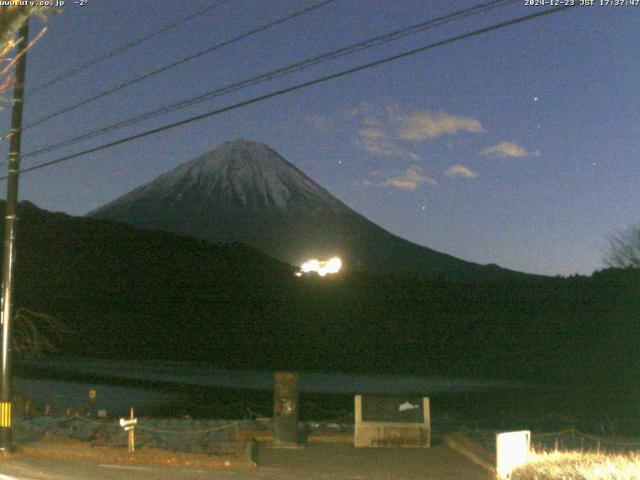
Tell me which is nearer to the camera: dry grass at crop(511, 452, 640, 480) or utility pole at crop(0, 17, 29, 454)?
dry grass at crop(511, 452, 640, 480)

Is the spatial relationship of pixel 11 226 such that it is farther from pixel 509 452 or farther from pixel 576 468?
pixel 576 468

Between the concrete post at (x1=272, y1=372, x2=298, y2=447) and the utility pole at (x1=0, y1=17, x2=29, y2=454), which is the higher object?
the utility pole at (x1=0, y1=17, x2=29, y2=454)

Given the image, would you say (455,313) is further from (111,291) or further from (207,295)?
(111,291)

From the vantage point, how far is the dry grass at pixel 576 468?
40.0 feet

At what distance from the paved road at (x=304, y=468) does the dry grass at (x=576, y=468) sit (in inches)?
58.7

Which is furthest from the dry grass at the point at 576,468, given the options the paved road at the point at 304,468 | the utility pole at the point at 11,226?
the utility pole at the point at 11,226

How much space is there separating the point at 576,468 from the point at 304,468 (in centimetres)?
612

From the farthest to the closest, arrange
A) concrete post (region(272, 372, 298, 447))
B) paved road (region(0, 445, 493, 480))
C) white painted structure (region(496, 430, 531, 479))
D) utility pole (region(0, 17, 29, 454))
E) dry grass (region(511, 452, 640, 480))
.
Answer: concrete post (region(272, 372, 298, 447)), utility pole (region(0, 17, 29, 454)), paved road (region(0, 445, 493, 480)), white painted structure (region(496, 430, 531, 479)), dry grass (region(511, 452, 640, 480))

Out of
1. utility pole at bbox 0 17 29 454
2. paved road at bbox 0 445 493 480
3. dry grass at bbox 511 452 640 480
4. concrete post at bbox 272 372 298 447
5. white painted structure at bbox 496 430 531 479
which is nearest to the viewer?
dry grass at bbox 511 452 640 480

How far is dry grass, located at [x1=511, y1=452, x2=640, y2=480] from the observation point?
12.2 metres

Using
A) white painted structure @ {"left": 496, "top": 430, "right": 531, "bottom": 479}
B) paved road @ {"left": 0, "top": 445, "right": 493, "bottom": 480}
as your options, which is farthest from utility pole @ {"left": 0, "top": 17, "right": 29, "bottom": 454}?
white painted structure @ {"left": 496, "top": 430, "right": 531, "bottom": 479}

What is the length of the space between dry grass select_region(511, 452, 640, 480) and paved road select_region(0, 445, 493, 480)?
1491 mm

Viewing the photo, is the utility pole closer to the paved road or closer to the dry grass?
the paved road

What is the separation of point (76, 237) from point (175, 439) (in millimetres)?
125643
